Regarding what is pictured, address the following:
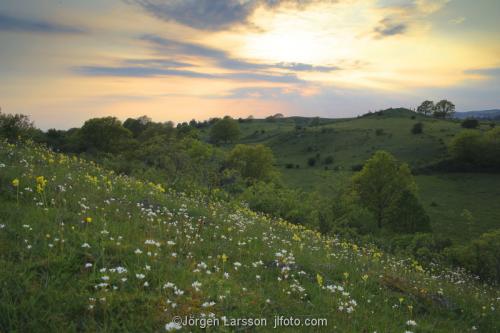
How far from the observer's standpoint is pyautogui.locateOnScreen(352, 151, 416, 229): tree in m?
50.4

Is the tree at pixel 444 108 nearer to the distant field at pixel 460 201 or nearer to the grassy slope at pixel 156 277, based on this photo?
the distant field at pixel 460 201

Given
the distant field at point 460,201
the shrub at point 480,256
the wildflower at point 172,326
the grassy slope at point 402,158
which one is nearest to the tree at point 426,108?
the grassy slope at point 402,158

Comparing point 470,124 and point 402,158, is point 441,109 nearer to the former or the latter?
point 470,124

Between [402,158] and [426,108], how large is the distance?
93.7 m

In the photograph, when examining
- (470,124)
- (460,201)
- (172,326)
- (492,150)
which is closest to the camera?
(172,326)

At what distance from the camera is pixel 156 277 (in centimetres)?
500

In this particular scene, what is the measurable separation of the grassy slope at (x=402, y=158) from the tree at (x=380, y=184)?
10.6 feet

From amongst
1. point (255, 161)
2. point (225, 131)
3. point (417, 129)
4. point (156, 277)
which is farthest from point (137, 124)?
point (156, 277)

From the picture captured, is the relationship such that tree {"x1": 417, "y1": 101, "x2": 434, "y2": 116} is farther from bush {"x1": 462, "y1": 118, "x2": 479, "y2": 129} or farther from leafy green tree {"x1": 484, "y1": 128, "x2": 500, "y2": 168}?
leafy green tree {"x1": 484, "y1": 128, "x2": 500, "y2": 168}

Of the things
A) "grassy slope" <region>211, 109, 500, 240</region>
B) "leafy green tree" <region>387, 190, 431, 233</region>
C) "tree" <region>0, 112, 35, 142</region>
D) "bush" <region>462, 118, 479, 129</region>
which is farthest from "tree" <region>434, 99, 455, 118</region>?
"tree" <region>0, 112, 35, 142</region>

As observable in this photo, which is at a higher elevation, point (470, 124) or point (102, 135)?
point (470, 124)

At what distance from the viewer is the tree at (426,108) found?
166250 millimetres

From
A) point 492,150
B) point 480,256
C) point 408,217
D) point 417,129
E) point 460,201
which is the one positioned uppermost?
point 417,129

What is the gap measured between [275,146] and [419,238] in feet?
309
